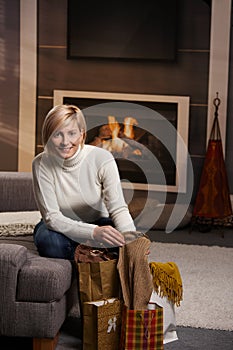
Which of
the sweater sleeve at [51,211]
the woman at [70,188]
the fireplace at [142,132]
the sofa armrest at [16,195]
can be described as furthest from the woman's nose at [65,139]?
the fireplace at [142,132]

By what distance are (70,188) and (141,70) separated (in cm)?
274

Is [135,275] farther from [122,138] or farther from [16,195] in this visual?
[122,138]

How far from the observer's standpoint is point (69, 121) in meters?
3.49

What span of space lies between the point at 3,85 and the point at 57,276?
3.43 metres

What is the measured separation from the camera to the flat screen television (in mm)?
6020

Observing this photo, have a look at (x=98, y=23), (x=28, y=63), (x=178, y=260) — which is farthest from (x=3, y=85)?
(x=178, y=260)

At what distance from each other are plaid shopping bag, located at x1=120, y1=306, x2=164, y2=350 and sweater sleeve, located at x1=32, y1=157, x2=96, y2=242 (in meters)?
0.40

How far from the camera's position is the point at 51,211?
3.52 metres

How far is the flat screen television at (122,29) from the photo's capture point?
602cm

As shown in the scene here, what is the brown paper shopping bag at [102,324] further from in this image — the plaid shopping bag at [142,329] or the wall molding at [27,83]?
the wall molding at [27,83]

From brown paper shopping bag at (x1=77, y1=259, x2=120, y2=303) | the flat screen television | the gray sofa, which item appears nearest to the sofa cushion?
the gray sofa

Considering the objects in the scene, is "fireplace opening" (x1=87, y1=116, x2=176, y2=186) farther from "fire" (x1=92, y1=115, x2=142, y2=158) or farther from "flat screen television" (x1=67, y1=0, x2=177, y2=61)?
"flat screen television" (x1=67, y1=0, x2=177, y2=61)

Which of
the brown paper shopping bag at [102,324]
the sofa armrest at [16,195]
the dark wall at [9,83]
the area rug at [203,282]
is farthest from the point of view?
the dark wall at [9,83]

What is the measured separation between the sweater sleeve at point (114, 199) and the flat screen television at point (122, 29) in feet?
8.72
